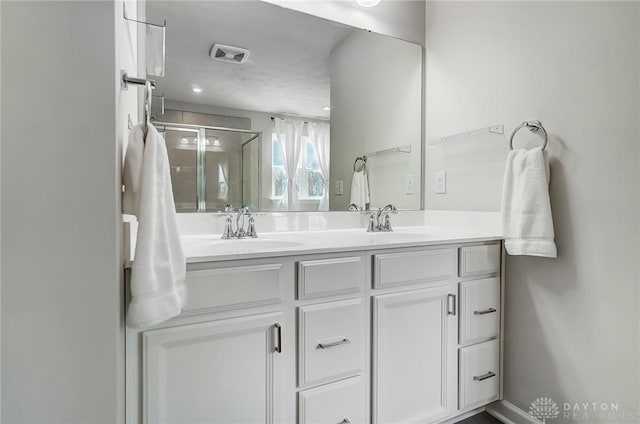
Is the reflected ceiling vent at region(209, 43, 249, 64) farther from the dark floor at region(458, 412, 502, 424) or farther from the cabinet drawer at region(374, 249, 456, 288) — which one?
the dark floor at region(458, 412, 502, 424)

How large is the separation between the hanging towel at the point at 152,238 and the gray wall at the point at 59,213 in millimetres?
56

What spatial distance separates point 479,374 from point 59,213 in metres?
1.67

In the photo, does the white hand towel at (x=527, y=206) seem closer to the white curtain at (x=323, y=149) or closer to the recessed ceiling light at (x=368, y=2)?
the white curtain at (x=323, y=149)

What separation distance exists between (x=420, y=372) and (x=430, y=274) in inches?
15.5

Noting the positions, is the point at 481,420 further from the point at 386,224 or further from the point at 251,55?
the point at 251,55

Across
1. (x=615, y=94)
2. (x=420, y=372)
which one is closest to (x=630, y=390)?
(x=420, y=372)

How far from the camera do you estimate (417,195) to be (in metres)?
2.03

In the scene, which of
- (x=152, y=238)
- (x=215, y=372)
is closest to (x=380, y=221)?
(x=215, y=372)

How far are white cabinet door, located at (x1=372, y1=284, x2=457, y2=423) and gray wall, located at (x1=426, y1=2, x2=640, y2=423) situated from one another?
385mm

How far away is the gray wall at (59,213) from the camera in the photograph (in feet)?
2.31

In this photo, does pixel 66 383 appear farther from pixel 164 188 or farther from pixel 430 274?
pixel 430 274

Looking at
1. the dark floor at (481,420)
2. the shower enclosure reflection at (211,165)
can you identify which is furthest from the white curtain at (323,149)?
the dark floor at (481,420)

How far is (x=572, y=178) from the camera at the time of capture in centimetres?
131
